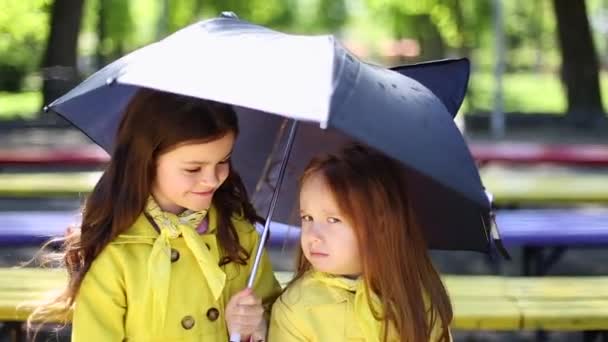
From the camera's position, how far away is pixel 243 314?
230cm

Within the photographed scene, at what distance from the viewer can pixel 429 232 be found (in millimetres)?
2631

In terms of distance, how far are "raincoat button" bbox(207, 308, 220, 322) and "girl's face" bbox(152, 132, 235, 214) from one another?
26 centimetres

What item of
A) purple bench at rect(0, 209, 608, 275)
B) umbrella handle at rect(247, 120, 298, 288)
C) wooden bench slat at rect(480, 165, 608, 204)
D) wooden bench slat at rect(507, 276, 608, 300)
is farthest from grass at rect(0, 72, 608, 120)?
umbrella handle at rect(247, 120, 298, 288)

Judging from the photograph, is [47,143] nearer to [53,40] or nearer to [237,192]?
[53,40]

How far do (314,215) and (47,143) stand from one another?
13153mm

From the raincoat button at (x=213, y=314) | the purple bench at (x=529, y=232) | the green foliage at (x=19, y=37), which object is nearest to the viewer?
the raincoat button at (x=213, y=314)

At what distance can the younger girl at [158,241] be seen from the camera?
229cm

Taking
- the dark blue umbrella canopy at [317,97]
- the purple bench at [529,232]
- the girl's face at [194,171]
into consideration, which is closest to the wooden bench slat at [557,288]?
the purple bench at [529,232]

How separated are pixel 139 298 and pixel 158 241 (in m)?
0.15

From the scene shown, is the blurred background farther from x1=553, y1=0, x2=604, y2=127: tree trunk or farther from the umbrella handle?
the umbrella handle

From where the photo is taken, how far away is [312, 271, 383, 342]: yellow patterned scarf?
235cm

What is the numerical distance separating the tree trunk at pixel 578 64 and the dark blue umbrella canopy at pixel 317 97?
14.6m

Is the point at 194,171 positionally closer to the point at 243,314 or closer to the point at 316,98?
the point at 243,314

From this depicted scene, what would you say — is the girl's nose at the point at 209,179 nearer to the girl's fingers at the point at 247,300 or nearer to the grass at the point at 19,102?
the girl's fingers at the point at 247,300
